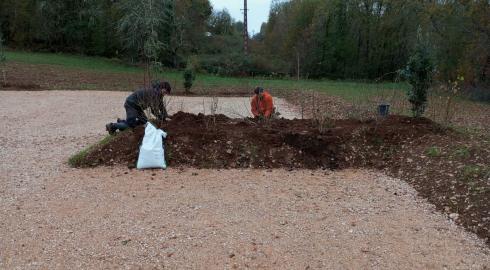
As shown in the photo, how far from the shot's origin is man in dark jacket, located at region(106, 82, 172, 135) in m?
6.95

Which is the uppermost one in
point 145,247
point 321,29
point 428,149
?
point 321,29

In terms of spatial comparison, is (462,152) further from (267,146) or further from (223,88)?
(223,88)

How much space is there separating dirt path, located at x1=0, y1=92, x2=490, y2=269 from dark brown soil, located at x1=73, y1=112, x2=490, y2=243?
0.29 meters

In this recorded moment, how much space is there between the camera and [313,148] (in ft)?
20.9

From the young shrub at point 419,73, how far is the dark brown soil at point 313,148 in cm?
67

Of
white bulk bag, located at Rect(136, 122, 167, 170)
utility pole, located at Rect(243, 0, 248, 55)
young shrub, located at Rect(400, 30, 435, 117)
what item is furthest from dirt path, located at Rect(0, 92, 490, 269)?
utility pole, located at Rect(243, 0, 248, 55)

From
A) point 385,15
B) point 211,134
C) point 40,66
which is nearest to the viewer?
point 211,134

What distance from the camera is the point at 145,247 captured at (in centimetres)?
378

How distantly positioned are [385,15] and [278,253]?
3413cm

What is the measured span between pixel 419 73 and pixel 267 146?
123 inches

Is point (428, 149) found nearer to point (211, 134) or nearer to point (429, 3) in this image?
point (211, 134)

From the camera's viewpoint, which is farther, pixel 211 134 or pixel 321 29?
pixel 321 29

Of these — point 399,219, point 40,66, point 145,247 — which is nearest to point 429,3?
point 40,66

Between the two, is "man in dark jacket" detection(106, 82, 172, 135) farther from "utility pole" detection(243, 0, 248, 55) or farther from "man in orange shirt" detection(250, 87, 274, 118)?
"utility pole" detection(243, 0, 248, 55)
